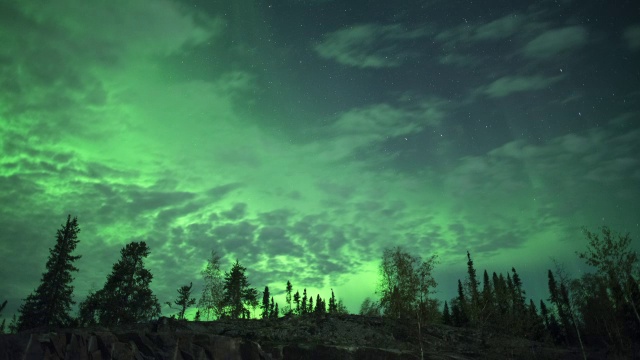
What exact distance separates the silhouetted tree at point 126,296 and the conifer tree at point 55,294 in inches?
184

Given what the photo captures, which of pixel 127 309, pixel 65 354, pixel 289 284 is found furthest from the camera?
pixel 289 284

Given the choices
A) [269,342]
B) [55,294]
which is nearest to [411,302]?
[269,342]

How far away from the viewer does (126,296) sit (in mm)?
60688

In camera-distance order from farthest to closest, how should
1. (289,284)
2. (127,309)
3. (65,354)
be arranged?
1. (289,284)
2. (127,309)
3. (65,354)

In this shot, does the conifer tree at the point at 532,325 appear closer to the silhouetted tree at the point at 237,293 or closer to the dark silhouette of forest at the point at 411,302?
the dark silhouette of forest at the point at 411,302

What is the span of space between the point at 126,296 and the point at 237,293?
80.5ft

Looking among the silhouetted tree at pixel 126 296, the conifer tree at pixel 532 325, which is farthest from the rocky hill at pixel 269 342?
the silhouetted tree at pixel 126 296

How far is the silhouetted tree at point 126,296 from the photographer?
195 ft

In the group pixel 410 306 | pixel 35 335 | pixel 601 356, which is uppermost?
pixel 410 306

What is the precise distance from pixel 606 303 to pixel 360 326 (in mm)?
33736

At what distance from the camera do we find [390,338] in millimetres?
48406

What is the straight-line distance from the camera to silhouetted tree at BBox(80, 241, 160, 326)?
59469 mm

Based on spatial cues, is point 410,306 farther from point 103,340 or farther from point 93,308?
point 93,308

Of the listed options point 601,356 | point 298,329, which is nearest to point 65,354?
point 298,329
